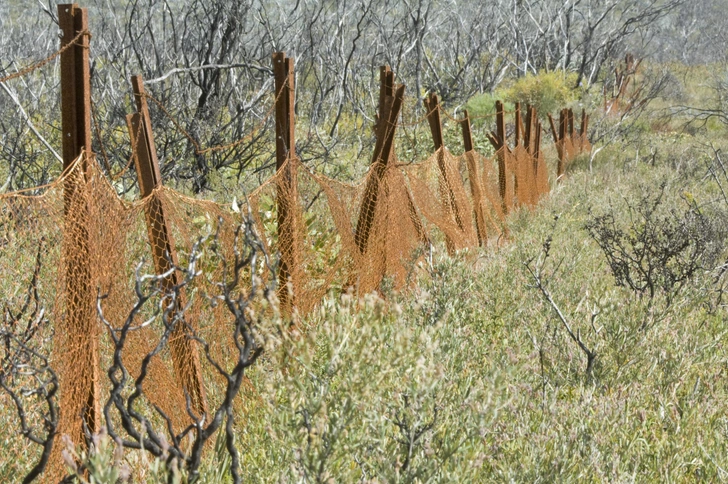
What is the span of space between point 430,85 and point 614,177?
31.4ft

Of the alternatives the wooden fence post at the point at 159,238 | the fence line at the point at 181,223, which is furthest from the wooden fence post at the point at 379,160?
the wooden fence post at the point at 159,238

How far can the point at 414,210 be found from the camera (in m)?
6.04

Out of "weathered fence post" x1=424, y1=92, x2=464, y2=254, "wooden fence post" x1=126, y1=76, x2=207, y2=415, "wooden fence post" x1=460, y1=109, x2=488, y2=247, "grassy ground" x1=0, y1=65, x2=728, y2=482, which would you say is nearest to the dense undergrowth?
"grassy ground" x1=0, y1=65, x2=728, y2=482

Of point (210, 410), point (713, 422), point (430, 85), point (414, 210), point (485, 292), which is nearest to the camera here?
point (713, 422)

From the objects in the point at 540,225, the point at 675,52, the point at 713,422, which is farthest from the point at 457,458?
the point at 675,52

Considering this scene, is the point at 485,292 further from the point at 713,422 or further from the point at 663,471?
the point at 663,471

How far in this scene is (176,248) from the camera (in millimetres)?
4742

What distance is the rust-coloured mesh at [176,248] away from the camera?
2693mm

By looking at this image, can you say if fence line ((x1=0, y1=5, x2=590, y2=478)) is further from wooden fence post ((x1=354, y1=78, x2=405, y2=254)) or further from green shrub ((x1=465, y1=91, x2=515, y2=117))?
green shrub ((x1=465, y1=91, x2=515, y2=117))

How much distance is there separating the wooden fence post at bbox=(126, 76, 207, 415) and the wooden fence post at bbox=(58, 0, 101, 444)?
0.41 m

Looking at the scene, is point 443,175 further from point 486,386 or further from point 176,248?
A: point 486,386

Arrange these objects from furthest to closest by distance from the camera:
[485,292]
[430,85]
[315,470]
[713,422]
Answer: [430,85]
[485,292]
[713,422]
[315,470]

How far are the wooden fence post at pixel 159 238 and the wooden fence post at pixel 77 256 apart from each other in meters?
0.41

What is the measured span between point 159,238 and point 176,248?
1.54 m
